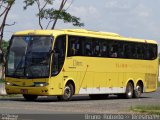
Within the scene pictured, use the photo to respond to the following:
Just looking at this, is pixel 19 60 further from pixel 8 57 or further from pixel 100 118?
pixel 100 118

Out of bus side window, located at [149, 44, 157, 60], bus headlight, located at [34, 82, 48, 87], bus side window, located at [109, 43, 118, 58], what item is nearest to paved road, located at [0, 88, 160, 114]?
bus headlight, located at [34, 82, 48, 87]

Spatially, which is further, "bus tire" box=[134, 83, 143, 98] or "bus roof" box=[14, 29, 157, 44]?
"bus tire" box=[134, 83, 143, 98]

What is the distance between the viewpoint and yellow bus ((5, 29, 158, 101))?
27.5 m

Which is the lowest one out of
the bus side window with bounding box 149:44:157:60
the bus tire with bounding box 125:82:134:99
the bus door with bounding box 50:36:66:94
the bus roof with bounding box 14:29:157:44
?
the bus tire with bounding box 125:82:134:99

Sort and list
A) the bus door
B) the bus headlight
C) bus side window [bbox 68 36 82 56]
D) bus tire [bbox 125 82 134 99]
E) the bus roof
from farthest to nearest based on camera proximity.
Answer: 1. bus tire [bbox 125 82 134 99]
2. bus side window [bbox 68 36 82 56]
3. the bus roof
4. the bus door
5. the bus headlight

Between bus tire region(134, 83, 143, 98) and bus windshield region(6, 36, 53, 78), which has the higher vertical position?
bus windshield region(6, 36, 53, 78)

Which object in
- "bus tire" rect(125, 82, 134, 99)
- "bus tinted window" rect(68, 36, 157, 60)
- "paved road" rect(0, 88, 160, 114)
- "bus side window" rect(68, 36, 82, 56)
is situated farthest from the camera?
"bus tire" rect(125, 82, 134, 99)

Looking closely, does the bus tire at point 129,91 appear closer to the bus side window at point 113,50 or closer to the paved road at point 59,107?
the bus side window at point 113,50

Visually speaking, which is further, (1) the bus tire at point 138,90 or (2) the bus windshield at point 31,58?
(1) the bus tire at point 138,90

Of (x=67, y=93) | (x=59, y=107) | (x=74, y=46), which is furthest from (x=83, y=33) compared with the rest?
(x=59, y=107)

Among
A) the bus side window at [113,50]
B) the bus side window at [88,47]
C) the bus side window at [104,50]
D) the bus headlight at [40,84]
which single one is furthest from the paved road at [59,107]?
the bus side window at [113,50]

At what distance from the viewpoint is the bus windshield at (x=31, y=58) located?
1080 inches

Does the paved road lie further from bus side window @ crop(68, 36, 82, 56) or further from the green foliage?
the green foliage

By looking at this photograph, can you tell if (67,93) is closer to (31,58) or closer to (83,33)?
(31,58)
